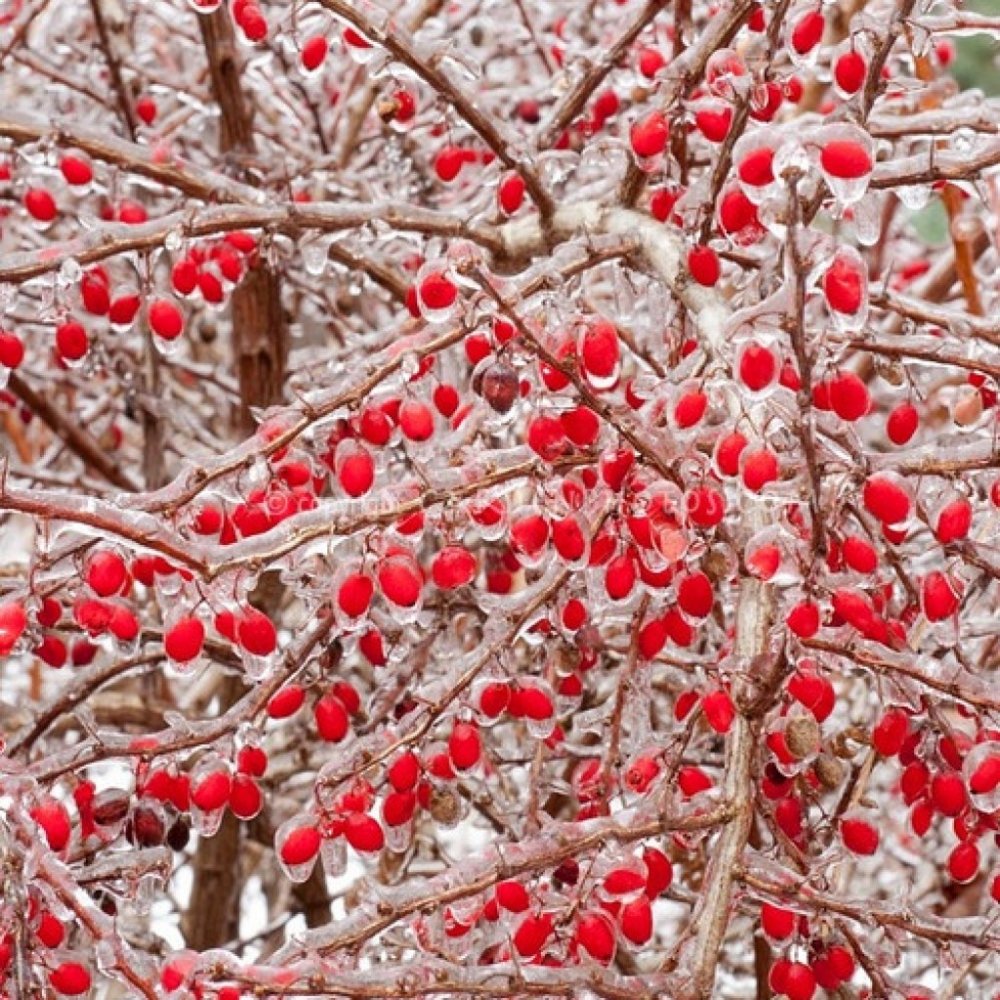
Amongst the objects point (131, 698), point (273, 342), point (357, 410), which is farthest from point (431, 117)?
point (357, 410)

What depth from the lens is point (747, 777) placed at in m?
1.67

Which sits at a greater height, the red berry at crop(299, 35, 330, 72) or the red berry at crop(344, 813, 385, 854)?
the red berry at crop(299, 35, 330, 72)

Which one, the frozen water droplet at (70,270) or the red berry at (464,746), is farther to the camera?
the frozen water droplet at (70,270)

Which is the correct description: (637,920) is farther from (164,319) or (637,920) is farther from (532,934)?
(164,319)

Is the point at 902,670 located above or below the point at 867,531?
below

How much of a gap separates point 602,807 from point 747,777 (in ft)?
0.82

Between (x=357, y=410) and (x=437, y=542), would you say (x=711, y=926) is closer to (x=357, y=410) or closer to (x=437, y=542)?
(x=357, y=410)

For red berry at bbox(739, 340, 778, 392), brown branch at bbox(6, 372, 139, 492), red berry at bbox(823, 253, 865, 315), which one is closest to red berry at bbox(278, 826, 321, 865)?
red berry at bbox(739, 340, 778, 392)

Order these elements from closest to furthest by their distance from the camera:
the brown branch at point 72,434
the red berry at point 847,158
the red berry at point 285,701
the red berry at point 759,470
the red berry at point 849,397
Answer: the red berry at point 847,158, the red berry at point 759,470, the red berry at point 849,397, the red berry at point 285,701, the brown branch at point 72,434

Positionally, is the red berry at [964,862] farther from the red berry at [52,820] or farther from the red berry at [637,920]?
the red berry at [52,820]

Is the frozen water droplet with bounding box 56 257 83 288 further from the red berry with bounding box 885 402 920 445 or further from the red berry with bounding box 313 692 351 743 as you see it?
the red berry with bounding box 885 402 920 445

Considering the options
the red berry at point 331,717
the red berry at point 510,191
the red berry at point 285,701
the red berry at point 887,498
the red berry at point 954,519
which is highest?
the red berry at point 510,191

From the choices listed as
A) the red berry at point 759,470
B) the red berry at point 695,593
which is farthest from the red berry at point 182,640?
the red berry at point 759,470

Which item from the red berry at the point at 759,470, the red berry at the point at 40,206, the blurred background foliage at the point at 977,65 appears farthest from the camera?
the blurred background foliage at the point at 977,65
